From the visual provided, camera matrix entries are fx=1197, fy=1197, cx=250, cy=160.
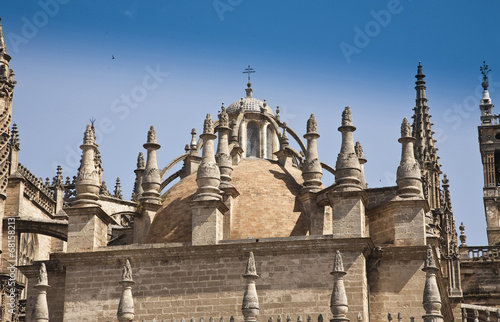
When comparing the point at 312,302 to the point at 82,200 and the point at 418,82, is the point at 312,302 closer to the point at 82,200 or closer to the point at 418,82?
the point at 82,200

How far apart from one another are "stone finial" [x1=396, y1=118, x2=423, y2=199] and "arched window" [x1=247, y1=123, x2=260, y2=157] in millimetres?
9195

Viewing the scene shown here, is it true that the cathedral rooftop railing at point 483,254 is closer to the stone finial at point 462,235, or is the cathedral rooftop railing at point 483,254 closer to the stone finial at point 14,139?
the stone finial at point 462,235

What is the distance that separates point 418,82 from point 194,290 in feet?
→ 83.8

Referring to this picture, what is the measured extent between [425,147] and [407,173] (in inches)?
690

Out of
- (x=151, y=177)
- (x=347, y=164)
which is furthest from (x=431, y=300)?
(x=151, y=177)

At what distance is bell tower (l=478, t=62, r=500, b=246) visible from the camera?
72.0m

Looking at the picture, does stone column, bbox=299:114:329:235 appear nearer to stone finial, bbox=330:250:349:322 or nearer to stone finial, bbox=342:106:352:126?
stone finial, bbox=342:106:352:126

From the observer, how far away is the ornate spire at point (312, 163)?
39562 millimetres

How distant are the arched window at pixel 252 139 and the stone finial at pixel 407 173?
30.2 ft

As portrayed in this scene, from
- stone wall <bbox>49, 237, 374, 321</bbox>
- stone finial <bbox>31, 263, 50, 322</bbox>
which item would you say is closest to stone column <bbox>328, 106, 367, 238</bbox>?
stone wall <bbox>49, 237, 374, 321</bbox>

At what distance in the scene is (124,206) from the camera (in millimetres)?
56156

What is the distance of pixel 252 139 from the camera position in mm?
46094

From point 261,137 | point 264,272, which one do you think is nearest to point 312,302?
point 264,272

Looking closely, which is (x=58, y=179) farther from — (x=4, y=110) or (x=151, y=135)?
(x=151, y=135)
